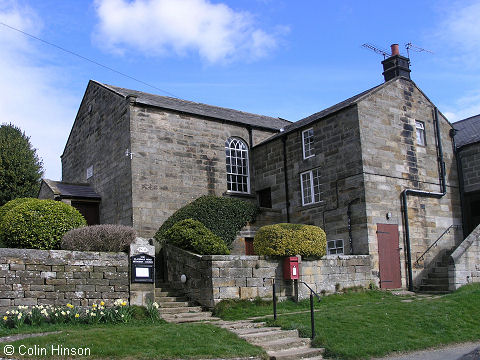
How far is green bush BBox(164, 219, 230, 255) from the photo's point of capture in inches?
636

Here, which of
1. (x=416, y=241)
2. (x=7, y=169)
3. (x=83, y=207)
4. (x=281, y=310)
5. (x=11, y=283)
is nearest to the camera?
(x=11, y=283)

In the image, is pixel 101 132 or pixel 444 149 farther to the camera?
pixel 101 132

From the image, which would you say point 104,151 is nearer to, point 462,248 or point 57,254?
point 57,254

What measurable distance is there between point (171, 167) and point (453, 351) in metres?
13.9

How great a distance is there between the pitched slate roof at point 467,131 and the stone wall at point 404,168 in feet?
2.78

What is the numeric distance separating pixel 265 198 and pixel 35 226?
11780mm

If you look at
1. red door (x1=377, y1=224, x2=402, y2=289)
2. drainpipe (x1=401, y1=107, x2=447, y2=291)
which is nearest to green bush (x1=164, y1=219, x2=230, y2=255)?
red door (x1=377, y1=224, x2=402, y2=289)

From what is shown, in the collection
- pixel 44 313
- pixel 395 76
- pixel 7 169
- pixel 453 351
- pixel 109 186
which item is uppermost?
pixel 395 76

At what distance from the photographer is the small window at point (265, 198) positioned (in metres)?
24.4

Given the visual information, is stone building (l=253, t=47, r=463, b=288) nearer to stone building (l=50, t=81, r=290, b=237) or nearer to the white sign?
stone building (l=50, t=81, r=290, b=237)

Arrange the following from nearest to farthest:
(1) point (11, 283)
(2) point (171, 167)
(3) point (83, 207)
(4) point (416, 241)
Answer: (1) point (11, 283) → (4) point (416, 241) → (2) point (171, 167) → (3) point (83, 207)

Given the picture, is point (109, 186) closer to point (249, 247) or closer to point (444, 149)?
point (249, 247)

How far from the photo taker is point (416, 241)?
20.3 meters

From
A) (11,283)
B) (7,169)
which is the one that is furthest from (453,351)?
(7,169)
